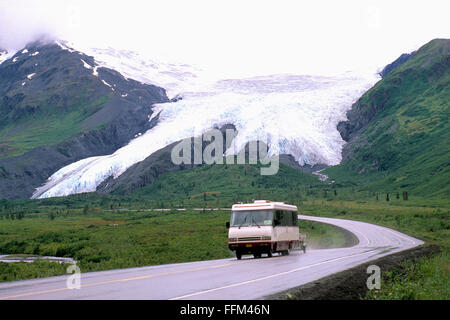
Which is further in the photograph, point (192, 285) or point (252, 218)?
point (252, 218)

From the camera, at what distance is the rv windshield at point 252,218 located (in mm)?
33278

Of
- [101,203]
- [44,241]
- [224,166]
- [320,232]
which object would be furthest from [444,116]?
[44,241]

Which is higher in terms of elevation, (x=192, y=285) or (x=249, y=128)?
(x=249, y=128)

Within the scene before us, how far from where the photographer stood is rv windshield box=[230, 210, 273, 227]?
1310 inches

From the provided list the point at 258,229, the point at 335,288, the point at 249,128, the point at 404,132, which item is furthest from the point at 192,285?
the point at 404,132

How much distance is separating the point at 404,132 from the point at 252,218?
465ft

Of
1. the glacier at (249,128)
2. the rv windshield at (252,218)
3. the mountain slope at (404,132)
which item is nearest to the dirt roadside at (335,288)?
the rv windshield at (252,218)

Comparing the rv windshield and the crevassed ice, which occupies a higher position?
the crevassed ice

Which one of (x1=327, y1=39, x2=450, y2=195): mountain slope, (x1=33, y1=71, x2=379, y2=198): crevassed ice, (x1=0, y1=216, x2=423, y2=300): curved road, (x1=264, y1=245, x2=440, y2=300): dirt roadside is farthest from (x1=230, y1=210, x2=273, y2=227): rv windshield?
(x1=33, y1=71, x2=379, y2=198): crevassed ice

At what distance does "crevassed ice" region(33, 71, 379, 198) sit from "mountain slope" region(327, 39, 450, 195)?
20.4 feet

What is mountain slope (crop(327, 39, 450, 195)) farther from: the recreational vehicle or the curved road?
the curved road

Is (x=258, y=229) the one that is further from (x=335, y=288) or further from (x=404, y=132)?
(x=404, y=132)

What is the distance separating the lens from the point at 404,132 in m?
166

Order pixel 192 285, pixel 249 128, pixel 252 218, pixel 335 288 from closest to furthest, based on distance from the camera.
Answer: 1. pixel 335 288
2. pixel 192 285
3. pixel 252 218
4. pixel 249 128
